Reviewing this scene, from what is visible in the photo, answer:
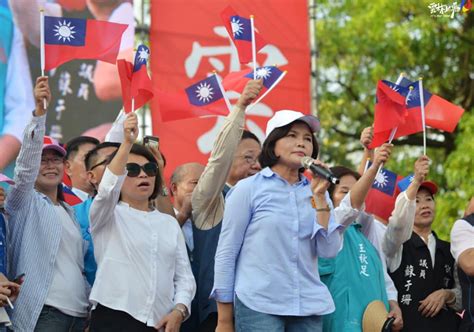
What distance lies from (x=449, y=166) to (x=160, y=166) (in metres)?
7.17

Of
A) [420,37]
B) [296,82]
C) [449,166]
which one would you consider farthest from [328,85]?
[296,82]

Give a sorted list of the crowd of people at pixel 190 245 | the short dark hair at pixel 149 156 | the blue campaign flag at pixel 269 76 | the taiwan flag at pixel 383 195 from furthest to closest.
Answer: the taiwan flag at pixel 383 195
the blue campaign flag at pixel 269 76
the short dark hair at pixel 149 156
the crowd of people at pixel 190 245

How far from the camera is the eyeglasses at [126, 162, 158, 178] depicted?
562 centimetres

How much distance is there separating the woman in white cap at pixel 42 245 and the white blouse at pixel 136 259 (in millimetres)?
216

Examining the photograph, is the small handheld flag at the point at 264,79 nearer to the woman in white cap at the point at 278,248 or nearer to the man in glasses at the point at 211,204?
the man in glasses at the point at 211,204

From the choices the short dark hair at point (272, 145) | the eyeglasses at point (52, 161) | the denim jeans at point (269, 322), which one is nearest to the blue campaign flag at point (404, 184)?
the short dark hair at point (272, 145)

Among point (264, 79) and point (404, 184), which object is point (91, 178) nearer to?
point (264, 79)

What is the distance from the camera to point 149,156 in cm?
580

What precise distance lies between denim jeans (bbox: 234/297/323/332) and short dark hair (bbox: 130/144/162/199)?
94 cm

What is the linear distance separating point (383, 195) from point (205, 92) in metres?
1.49

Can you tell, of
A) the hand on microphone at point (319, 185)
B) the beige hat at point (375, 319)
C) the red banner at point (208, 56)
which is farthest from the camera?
the red banner at point (208, 56)

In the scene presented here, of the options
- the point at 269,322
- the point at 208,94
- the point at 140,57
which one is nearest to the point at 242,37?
the point at 208,94

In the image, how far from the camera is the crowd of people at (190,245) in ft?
17.3

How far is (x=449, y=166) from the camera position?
1252cm
